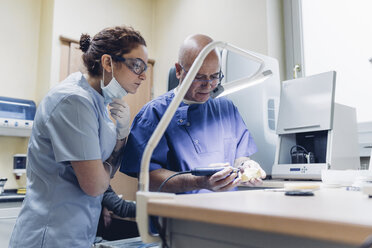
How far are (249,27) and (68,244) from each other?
226 centimetres

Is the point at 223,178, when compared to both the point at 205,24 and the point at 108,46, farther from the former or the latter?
the point at 205,24

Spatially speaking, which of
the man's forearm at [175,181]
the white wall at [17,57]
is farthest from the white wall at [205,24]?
the man's forearm at [175,181]

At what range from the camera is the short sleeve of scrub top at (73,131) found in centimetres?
112

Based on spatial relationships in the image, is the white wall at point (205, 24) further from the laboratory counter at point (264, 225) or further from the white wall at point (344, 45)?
the laboratory counter at point (264, 225)

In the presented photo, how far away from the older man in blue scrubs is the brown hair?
0.83 ft

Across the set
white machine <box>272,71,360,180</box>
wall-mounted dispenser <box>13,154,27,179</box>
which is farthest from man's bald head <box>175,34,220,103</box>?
wall-mounted dispenser <box>13,154,27,179</box>

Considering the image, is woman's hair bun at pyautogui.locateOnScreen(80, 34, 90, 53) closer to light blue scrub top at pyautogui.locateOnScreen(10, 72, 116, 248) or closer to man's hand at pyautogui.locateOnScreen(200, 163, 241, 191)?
light blue scrub top at pyautogui.locateOnScreen(10, 72, 116, 248)

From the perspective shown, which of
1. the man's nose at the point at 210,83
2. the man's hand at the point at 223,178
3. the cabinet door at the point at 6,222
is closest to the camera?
the man's hand at the point at 223,178

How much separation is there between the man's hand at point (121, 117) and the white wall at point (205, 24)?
1612 mm

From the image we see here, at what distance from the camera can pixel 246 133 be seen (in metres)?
1.59

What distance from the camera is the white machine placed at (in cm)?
170

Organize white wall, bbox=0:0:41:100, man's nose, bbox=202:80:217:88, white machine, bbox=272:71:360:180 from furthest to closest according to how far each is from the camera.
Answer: white wall, bbox=0:0:41:100, white machine, bbox=272:71:360:180, man's nose, bbox=202:80:217:88

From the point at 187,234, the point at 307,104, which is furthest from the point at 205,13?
the point at 187,234

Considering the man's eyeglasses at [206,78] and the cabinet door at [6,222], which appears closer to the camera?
the man's eyeglasses at [206,78]
